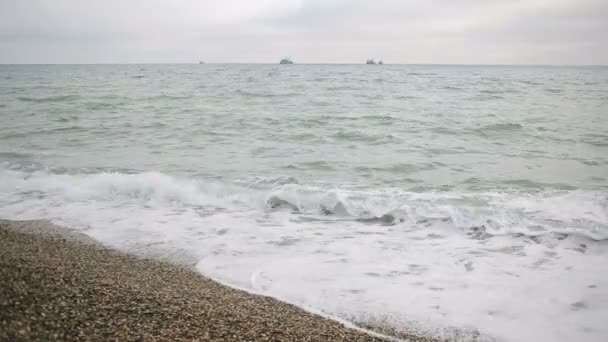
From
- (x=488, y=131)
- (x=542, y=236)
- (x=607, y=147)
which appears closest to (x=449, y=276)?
(x=542, y=236)

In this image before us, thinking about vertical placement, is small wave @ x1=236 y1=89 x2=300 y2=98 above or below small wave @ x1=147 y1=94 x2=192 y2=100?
above

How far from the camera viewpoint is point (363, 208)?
23.0 feet

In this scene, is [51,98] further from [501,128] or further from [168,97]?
[501,128]

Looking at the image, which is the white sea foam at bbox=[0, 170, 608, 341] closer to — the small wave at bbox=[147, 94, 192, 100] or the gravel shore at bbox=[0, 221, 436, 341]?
the gravel shore at bbox=[0, 221, 436, 341]

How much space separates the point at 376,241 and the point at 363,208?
135 cm

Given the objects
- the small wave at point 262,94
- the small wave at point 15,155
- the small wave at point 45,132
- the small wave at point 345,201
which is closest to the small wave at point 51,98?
the small wave at point 45,132

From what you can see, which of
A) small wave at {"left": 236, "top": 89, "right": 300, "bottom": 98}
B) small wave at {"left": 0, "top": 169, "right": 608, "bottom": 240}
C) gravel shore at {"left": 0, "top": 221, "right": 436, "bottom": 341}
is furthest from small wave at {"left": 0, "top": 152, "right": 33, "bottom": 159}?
small wave at {"left": 236, "top": 89, "right": 300, "bottom": 98}

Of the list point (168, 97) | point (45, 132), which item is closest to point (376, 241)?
point (45, 132)

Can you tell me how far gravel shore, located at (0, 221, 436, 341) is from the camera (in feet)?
8.65

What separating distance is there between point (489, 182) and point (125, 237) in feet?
22.9

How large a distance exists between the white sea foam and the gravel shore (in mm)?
557

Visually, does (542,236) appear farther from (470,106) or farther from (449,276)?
(470,106)

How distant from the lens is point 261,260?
16.5ft

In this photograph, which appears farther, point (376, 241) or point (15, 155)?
point (15, 155)
